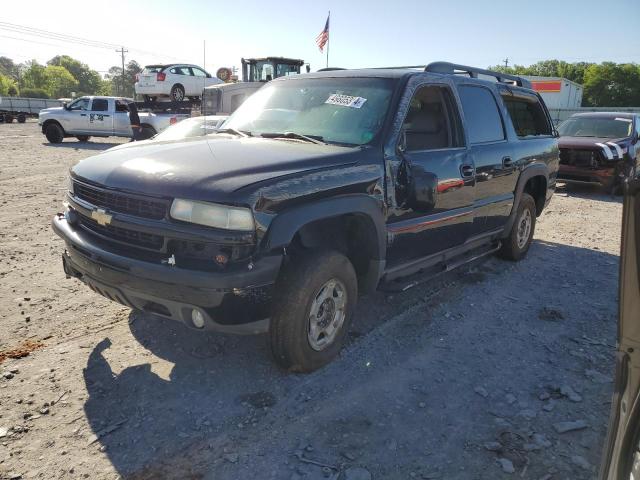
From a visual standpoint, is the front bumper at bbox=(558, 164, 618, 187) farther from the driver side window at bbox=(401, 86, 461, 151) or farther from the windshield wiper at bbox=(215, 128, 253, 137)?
the windshield wiper at bbox=(215, 128, 253, 137)

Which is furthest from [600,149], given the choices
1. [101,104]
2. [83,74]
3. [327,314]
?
[83,74]

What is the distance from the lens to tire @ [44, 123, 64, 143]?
18.8 metres

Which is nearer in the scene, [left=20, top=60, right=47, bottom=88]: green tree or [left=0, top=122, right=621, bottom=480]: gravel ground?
[left=0, top=122, right=621, bottom=480]: gravel ground

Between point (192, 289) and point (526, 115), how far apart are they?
15.5 ft

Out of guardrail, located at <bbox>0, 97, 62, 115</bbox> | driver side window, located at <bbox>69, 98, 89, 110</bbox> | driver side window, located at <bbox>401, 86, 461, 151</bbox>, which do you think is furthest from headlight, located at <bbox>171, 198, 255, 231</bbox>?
guardrail, located at <bbox>0, 97, 62, 115</bbox>

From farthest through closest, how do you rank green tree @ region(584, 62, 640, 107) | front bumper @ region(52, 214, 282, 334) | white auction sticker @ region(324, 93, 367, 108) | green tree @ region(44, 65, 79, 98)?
1. green tree @ region(44, 65, 79, 98)
2. green tree @ region(584, 62, 640, 107)
3. white auction sticker @ region(324, 93, 367, 108)
4. front bumper @ region(52, 214, 282, 334)

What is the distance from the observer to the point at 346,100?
3.79 meters

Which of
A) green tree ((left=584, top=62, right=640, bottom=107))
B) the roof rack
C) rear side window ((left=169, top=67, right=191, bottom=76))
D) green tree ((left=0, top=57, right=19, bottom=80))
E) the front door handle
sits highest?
green tree ((left=0, top=57, right=19, bottom=80))

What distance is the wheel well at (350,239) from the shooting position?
3268mm

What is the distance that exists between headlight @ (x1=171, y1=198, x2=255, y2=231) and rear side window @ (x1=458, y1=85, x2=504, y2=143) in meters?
2.56

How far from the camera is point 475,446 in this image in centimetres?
263

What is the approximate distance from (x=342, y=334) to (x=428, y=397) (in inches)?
27.9

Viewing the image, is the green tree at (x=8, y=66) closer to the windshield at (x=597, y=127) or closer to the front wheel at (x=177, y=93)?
the front wheel at (x=177, y=93)

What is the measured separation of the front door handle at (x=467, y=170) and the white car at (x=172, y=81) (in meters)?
17.5
